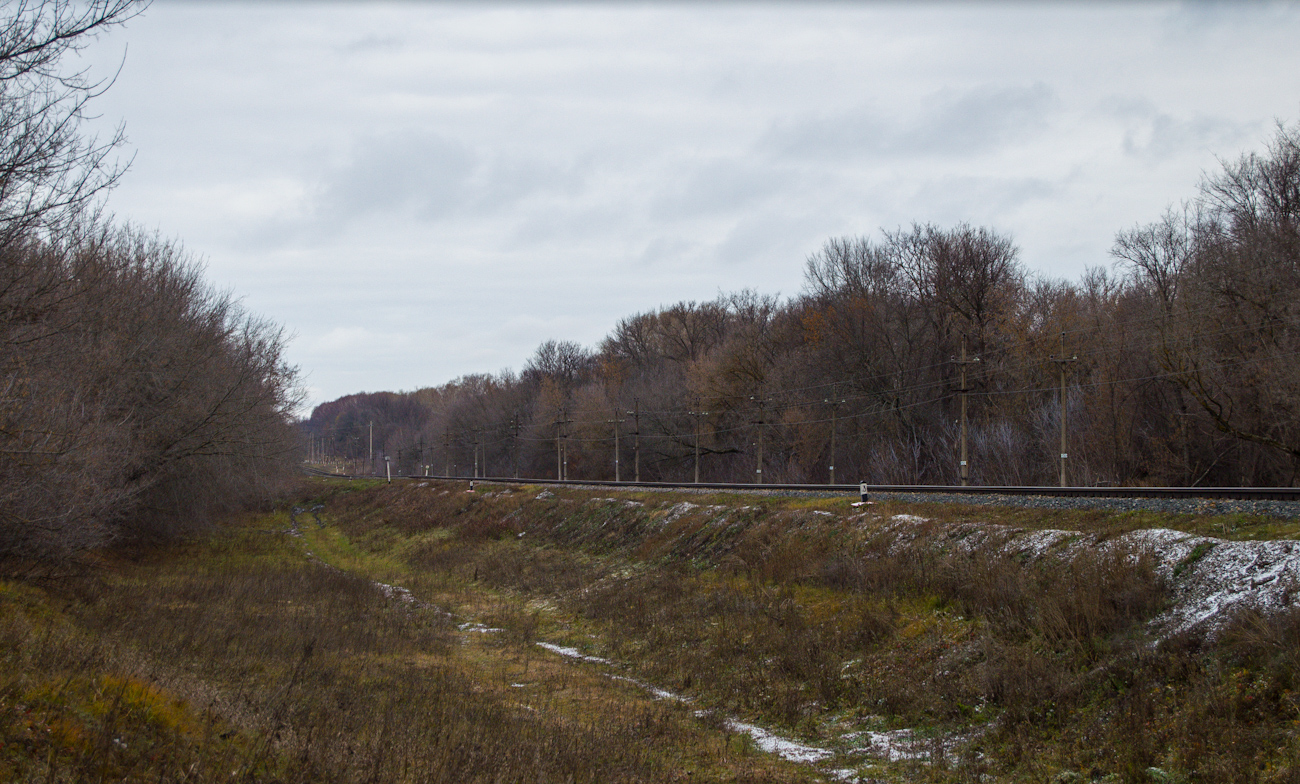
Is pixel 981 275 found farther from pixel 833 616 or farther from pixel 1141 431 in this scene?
pixel 833 616

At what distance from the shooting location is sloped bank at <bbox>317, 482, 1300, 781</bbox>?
776cm

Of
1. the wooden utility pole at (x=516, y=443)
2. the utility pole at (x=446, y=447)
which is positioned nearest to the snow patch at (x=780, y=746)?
the wooden utility pole at (x=516, y=443)

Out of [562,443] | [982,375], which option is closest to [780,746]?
[982,375]

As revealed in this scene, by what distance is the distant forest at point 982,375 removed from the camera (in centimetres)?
3017

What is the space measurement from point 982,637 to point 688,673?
4944 mm

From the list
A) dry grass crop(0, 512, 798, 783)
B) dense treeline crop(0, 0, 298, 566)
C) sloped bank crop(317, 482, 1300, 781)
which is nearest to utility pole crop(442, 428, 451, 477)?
dense treeline crop(0, 0, 298, 566)

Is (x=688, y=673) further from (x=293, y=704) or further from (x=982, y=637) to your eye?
(x=293, y=704)

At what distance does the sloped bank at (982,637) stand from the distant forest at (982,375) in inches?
768

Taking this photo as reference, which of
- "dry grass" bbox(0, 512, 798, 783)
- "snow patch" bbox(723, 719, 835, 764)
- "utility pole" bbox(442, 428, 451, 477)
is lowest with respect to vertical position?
"snow patch" bbox(723, 719, 835, 764)

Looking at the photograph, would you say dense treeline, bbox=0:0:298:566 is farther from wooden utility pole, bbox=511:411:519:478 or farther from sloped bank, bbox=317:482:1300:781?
wooden utility pole, bbox=511:411:519:478

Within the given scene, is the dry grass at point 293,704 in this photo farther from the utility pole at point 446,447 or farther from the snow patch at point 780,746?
the utility pole at point 446,447

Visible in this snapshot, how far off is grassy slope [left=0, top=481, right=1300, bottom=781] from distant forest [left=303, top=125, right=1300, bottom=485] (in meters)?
20.8

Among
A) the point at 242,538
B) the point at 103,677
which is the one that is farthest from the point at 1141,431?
the point at 242,538

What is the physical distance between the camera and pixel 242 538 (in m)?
36.1
